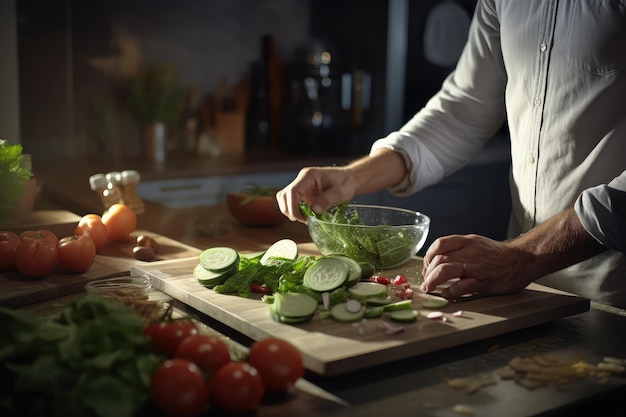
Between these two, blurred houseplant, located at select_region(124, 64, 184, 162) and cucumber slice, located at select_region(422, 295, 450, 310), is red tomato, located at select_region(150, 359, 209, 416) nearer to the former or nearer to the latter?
cucumber slice, located at select_region(422, 295, 450, 310)

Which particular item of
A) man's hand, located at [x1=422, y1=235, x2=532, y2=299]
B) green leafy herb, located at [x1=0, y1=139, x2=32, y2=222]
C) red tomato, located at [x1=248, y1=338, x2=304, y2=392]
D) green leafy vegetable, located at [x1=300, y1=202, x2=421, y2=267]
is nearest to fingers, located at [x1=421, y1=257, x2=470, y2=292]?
man's hand, located at [x1=422, y1=235, x2=532, y2=299]

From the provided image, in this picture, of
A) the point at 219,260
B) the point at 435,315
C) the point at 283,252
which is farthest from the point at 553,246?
the point at 219,260

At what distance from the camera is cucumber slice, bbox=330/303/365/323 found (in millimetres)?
1340

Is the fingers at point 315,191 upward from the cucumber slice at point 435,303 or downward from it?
upward

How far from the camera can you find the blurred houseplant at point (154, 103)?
3971mm

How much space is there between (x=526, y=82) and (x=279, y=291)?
0.95 meters

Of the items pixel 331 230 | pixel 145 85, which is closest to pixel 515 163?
pixel 331 230

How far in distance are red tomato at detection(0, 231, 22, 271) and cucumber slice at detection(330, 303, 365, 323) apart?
2.60 feet

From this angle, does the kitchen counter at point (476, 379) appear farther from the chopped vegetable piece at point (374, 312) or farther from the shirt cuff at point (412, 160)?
the shirt cuff at point (412, 160)

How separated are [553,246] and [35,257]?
1.13 meters

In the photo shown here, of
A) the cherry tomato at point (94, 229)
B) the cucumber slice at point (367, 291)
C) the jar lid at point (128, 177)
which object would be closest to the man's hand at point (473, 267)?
the cucumber slice at point (367, 291)

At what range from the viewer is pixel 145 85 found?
4039 mm

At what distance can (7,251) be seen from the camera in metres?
1.69

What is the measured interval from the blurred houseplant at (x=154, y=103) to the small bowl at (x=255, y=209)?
1.72 metres
